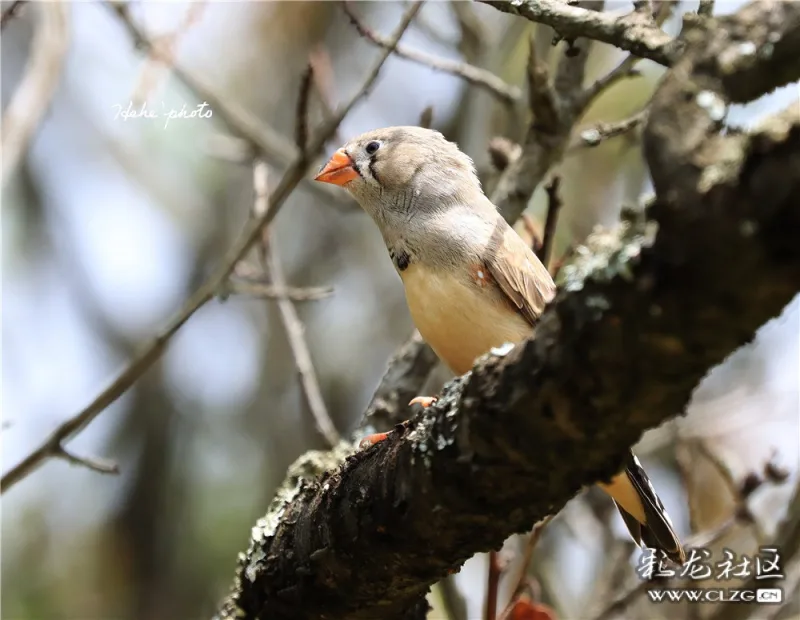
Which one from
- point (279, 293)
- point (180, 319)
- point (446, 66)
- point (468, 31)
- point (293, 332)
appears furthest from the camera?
point (468, 31)

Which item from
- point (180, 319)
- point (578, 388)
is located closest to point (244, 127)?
point (180, 319)

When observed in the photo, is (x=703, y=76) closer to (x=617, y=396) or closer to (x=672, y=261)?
(x=672, y=261)

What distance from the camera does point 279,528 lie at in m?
3.16

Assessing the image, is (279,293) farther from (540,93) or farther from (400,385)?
(540,93)

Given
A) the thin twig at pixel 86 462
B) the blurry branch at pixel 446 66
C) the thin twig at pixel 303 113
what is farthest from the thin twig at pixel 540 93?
the thin twig at pixel 86 462

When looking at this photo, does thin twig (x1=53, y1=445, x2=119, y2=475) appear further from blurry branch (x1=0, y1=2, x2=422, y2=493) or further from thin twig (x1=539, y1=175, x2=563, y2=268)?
thin twig (x1=539, y1=175, x2=563, y2=268)

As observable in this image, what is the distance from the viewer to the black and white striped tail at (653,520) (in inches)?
131

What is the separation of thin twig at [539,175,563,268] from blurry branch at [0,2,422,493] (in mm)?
925

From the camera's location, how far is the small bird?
3350 mm

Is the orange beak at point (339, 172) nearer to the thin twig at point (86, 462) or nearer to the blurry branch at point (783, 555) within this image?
the thin twig at point (86, 462)

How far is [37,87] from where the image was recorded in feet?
12.5

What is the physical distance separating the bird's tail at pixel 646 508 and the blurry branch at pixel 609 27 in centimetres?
165

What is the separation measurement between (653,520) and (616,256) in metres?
2.15

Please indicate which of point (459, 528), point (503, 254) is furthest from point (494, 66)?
point (459, 528)
